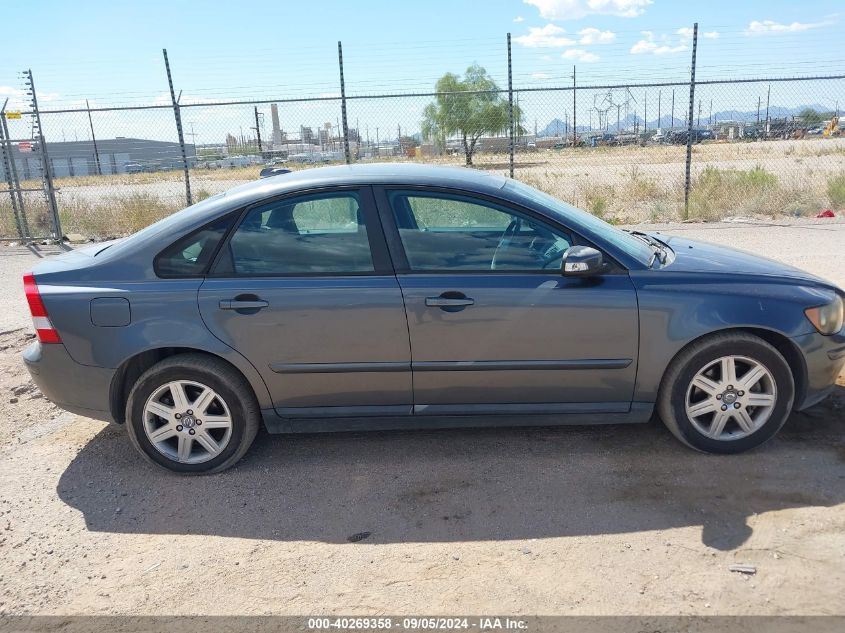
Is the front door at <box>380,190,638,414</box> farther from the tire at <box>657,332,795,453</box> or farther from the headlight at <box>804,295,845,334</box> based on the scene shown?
the headlight at <box>804,295,845,334</box>

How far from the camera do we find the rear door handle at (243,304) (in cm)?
369

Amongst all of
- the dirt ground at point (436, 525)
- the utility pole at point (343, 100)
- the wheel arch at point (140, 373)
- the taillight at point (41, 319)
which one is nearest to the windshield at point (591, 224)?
the dirt ground at point (436, 525)

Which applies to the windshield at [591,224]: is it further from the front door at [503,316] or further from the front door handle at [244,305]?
the front door handle at [244,305]

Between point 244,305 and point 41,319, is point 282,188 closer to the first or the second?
point 244,305

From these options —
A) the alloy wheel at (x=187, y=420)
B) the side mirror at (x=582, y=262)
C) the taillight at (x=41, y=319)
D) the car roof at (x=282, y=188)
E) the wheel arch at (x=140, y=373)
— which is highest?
the car roof at (x=282, y=188)

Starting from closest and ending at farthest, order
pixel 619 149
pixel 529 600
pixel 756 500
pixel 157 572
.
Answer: pixel 529 600 < pixel 157 572 < pixel 756 500 < pixel 619 149

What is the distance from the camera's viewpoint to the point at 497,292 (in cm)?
365

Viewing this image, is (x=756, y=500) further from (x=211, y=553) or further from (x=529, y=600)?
(x=211, y=553)

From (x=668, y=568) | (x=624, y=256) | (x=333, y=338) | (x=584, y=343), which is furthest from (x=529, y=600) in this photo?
(x=624, y=256)

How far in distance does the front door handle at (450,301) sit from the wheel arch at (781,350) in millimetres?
1134

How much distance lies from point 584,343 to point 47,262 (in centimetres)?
Answer: 314

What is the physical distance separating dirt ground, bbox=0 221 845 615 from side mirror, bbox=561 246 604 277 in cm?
107

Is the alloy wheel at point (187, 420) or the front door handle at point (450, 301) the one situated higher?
the front door handle at point (450, 301)

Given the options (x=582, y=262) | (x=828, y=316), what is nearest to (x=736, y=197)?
(x=828, y=316)
